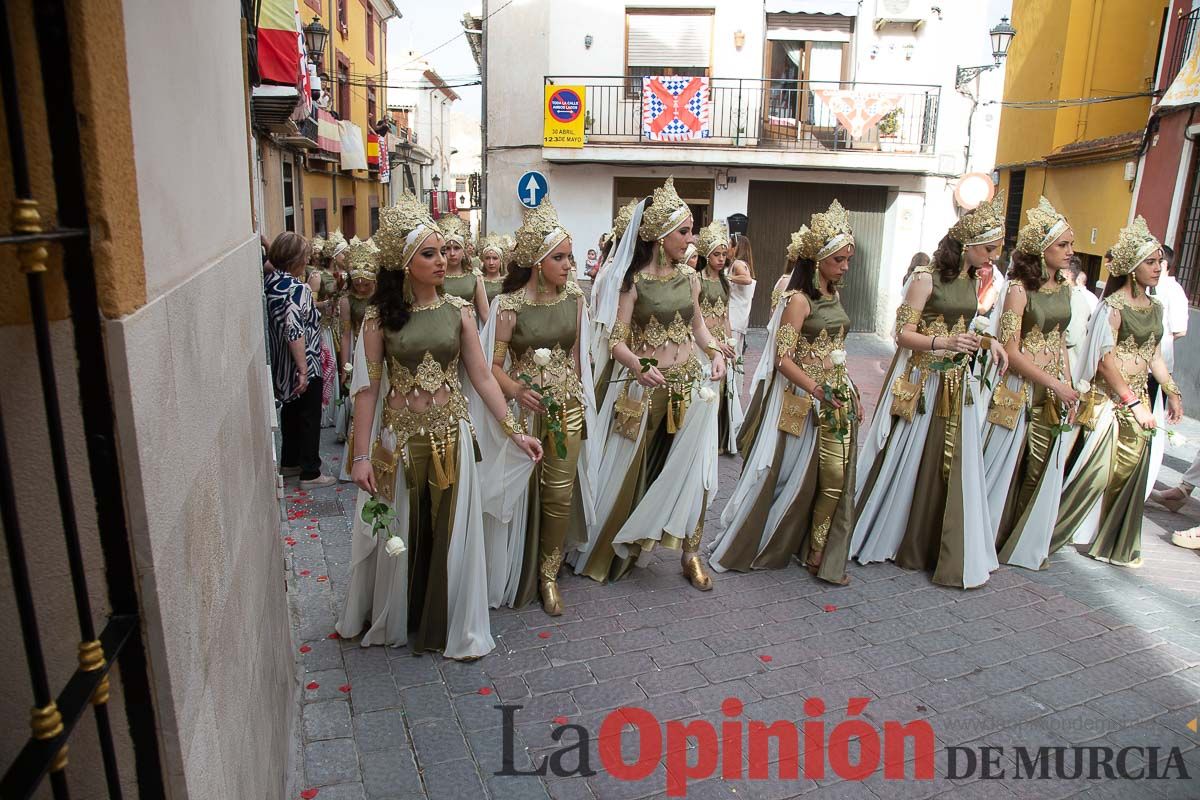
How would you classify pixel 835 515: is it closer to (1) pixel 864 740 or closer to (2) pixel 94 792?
(1) pixel 864 740

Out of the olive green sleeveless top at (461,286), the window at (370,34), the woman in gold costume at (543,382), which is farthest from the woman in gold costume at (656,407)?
the window at (370,34)

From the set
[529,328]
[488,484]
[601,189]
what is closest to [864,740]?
[488,484]

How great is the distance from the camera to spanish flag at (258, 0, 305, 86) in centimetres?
1026

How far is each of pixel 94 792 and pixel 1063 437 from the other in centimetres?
581

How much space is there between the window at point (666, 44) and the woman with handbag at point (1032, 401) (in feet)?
42.7

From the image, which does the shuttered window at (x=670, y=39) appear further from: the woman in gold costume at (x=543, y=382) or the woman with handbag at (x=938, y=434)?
the woman in gold costume at (x=543, y=382)

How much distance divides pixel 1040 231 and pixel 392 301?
404 centimetres

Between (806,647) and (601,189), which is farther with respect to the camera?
(601,189)

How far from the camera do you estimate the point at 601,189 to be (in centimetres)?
1789

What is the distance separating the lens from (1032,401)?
5.72m

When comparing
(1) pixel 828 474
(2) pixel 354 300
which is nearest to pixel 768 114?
(2) pixel 354 300

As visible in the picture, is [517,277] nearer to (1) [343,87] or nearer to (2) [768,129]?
(2) [768,129]

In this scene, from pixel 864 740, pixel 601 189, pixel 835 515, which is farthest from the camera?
pixel 601 189

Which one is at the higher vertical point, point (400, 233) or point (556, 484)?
point (400, 233)
